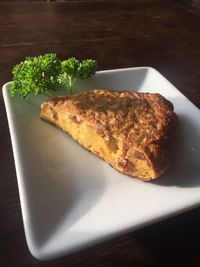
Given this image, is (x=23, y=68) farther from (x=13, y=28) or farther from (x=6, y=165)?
(x=13, y=28)

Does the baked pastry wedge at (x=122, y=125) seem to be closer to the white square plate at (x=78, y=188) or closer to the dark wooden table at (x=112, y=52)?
the white square plate at (x=78, y=188)

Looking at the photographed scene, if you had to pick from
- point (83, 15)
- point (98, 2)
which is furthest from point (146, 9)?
point (83, 15)

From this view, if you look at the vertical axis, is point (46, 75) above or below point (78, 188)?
above

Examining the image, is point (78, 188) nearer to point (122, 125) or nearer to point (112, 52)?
point (122, 125)

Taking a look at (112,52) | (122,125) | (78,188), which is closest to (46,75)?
(122,125)

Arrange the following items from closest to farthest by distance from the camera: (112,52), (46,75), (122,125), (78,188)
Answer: (78,188), (122,125), (46,75), (112,52)

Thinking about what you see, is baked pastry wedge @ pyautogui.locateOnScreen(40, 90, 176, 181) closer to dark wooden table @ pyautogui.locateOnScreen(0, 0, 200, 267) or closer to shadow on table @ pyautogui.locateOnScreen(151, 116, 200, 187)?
shadow on table @ pyautogui.locateOnScreen(151, 116, 200, 187)
